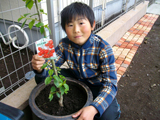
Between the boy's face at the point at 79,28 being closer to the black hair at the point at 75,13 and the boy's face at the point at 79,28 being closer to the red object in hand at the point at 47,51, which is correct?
the black hair at the point at 75,13

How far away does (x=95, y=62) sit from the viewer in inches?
56.4

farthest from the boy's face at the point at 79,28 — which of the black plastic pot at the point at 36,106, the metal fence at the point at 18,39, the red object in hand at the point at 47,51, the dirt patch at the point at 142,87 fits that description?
the dirt patch at the point at 142,87

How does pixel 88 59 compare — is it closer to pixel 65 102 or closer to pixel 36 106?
pixel 65 102

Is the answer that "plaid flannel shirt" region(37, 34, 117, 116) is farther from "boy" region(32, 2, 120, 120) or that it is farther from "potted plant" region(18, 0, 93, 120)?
"potted plant" region(18, 0, 93, 120)

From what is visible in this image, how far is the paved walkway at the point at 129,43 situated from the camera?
273 centimetres

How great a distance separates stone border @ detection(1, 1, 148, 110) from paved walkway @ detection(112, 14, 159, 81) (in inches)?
5.2

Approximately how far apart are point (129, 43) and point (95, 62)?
230cm

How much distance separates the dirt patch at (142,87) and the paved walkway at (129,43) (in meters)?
0.10

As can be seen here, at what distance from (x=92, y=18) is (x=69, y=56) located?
1.40 feet

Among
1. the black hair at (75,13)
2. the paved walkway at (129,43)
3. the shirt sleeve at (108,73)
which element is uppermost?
the black hair at (75,13)

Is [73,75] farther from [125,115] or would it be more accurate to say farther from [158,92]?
[158,92]

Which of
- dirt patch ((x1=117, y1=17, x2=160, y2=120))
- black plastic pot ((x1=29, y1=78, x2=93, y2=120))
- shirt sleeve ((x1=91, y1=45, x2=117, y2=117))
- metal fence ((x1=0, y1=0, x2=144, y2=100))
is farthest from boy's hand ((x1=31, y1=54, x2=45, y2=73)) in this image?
dirt patch ((x1=117, y1=17, x2=160, y2=120))

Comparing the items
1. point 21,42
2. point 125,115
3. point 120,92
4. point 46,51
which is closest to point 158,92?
point 120,92

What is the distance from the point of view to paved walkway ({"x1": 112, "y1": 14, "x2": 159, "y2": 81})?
2732 mm
